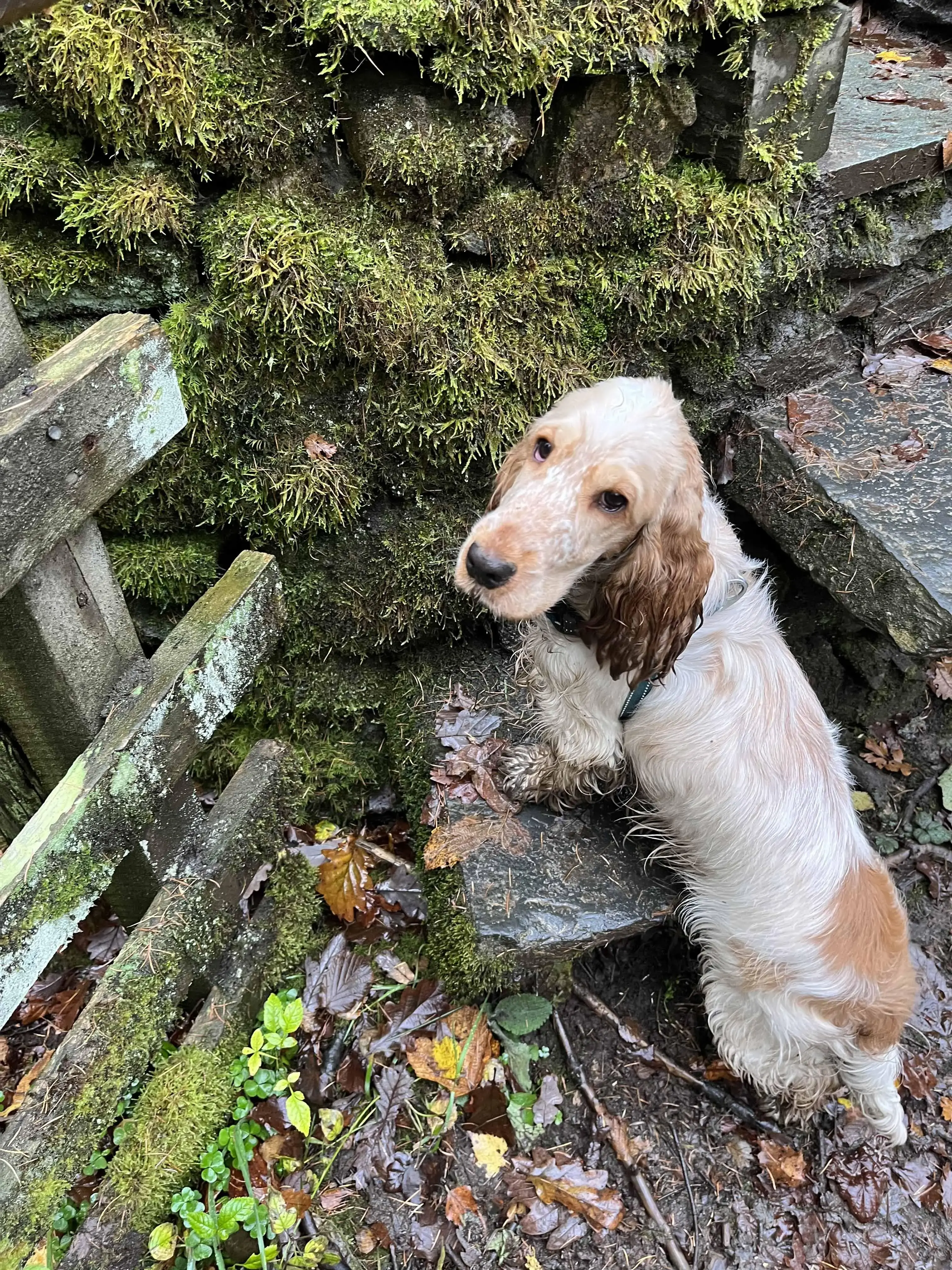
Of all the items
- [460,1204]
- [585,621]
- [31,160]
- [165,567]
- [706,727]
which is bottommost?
[460,1204]

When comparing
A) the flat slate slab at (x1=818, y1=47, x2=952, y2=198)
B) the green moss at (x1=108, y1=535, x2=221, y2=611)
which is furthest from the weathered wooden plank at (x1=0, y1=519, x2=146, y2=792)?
the flat slate slab at (x1=818, y1=47, x2=952, y2=198)

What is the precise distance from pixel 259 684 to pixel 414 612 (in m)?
0.78

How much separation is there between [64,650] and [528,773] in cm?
198

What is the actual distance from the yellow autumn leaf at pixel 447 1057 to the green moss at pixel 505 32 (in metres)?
3.65

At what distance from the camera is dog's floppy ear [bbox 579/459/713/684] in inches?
108

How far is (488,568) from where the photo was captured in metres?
2.55

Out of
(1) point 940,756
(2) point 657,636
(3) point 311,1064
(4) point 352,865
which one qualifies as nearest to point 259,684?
(4) point 352,865

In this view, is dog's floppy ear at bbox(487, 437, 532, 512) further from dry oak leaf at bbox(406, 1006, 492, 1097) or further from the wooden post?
dry oak leaf at bbox(406, 1006, 492, 1097)

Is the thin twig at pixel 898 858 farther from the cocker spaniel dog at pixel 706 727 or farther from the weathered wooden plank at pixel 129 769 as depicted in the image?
the weathered wooden plank at pixel 129 769

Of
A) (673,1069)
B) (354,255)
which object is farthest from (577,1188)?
(354,255)

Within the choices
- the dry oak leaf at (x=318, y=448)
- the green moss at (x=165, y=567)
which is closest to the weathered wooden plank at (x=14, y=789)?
the green moss at (x=165, y=567)

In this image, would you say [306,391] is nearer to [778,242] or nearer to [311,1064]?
[778,242]

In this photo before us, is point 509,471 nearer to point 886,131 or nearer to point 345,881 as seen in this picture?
point 345,881

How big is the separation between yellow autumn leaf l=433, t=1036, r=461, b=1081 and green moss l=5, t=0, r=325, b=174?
3472mm
